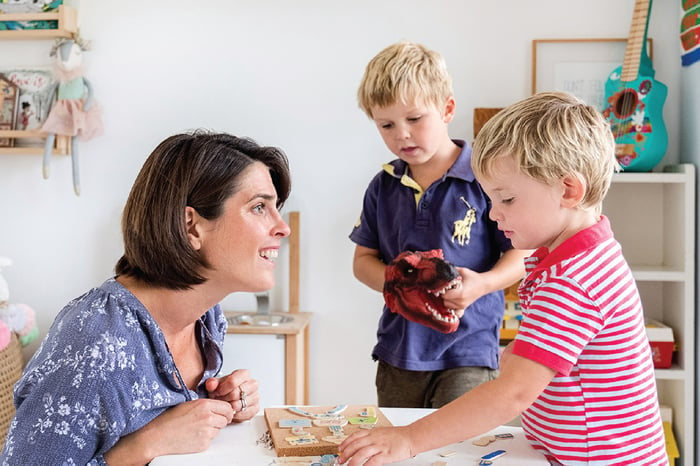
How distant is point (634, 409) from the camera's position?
3.62ft

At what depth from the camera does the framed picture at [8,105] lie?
3.22m

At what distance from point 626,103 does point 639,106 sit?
5cm

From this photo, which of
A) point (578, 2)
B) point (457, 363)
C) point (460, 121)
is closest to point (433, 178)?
point (457, 363)

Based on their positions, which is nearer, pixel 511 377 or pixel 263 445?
pixel 511 377

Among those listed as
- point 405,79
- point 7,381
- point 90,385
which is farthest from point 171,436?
point 7,381

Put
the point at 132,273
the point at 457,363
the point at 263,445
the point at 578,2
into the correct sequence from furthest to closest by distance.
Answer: the point at 578,2 → the point at 457,363 → the point at 132,273 → the point at 263,445

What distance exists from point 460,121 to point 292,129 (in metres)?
0.68

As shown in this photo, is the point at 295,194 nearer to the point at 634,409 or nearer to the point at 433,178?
the point at 433,178

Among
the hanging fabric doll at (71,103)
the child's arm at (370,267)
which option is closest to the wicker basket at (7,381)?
the hanging fabric doll at (71,103)

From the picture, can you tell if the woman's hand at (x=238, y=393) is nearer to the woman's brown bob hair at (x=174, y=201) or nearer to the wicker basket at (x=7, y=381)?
the woman's brown bob hair at (x=174, y=201)

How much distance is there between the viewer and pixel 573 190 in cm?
115

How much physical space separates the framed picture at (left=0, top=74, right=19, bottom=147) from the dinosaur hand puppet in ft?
7.28

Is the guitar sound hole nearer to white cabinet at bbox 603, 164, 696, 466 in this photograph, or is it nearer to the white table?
white cabinet at bbox 603, 164, 696, 466

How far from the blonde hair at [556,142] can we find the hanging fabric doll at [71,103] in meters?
2.37
